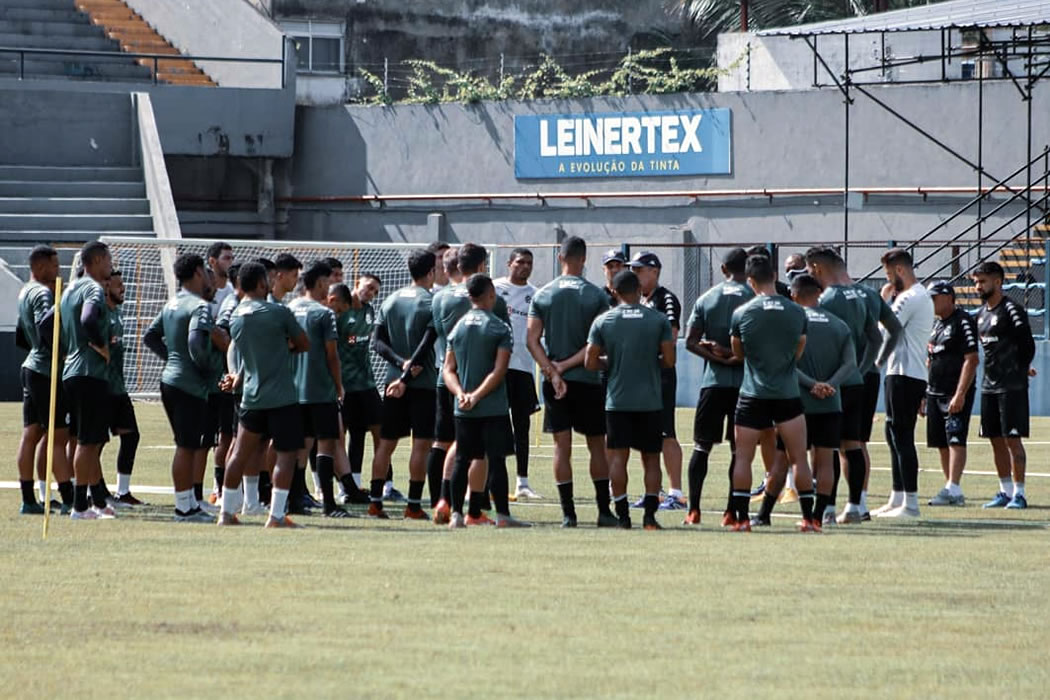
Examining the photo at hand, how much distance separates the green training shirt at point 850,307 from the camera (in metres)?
13.7

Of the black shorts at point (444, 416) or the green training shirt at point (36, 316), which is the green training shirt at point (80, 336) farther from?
the black shorts at point (444, 416)

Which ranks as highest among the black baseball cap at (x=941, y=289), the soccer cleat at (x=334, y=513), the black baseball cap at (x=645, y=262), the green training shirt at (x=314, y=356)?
the black baseball cap at (x=645, y=262)

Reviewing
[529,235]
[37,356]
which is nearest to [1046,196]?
[529,235]

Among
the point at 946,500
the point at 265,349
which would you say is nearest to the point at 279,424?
the point at 265,349

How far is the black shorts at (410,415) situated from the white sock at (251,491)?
1153 mm

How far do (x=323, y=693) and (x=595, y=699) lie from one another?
106cm

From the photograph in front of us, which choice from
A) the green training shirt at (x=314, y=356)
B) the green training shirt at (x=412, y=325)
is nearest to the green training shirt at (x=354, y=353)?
the green training shirt at (x=412, y=325)

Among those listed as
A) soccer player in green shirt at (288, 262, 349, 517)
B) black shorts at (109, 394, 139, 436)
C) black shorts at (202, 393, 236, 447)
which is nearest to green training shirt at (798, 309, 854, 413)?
soccer player in green shirt at (288, 262, 349, 517)

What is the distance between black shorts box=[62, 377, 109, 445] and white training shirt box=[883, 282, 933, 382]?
5937 mm

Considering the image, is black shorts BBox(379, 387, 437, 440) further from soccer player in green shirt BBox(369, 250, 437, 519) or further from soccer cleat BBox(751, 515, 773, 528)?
soccer cleat BBox(751, 515, 773, 528)

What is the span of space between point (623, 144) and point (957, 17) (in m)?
12.5

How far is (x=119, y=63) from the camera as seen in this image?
4200 cm

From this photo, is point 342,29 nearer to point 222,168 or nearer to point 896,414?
point 222,168

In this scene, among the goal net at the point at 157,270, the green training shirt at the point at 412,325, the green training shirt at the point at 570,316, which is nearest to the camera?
the green training shirt at the point at 570,316
